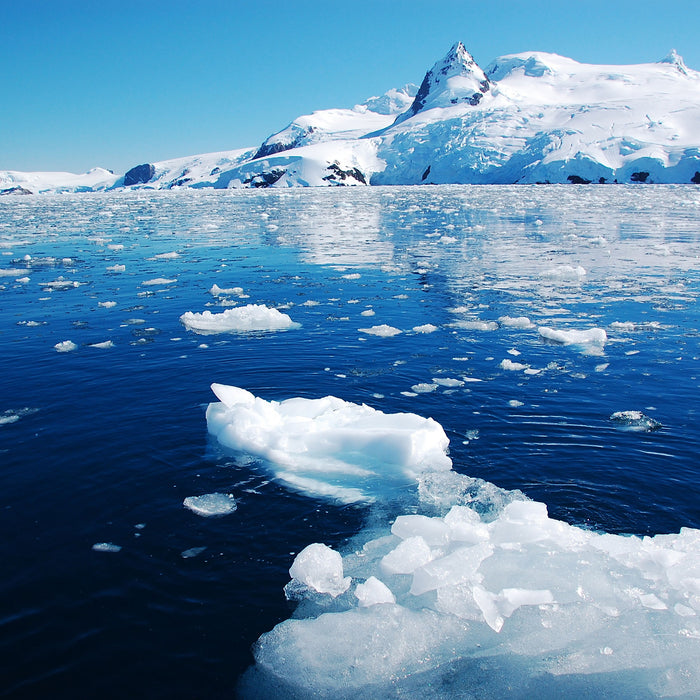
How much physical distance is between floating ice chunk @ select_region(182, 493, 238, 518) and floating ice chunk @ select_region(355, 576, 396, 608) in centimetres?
175

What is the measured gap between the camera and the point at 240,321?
12.0 metres

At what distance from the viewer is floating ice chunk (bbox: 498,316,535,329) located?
11.8 metres

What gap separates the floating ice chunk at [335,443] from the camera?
6117mm

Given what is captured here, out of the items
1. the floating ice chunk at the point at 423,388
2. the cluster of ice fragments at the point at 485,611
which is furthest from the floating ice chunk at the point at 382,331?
the cluster of ice fragments at the point at 485,611

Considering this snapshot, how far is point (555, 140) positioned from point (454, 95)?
8638cm

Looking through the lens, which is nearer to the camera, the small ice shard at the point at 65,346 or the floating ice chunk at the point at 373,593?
the floating ice chunk at the point at 373,593

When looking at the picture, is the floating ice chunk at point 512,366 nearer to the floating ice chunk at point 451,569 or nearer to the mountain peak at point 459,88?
the floating ice chunk at point 451,569

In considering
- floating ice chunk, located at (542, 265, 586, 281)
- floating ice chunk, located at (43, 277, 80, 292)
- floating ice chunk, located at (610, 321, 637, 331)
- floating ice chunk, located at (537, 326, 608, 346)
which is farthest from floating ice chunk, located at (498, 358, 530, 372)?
floating ice chunk, located at (43, 277, 80, 292)

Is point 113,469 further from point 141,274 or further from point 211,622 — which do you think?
point 141,274

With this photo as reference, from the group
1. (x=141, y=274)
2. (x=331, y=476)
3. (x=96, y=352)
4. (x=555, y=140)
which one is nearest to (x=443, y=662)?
(x=331, y=476)

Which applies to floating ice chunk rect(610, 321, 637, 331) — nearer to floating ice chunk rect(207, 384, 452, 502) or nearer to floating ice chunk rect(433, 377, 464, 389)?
floating ice chunk rect(433, 377, 464, 389)

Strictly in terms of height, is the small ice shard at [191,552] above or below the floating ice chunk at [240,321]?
below

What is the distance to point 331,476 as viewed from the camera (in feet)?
20.3

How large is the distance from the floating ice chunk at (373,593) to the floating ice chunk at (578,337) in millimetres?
7593
